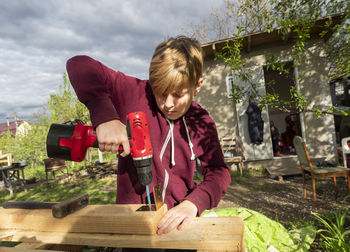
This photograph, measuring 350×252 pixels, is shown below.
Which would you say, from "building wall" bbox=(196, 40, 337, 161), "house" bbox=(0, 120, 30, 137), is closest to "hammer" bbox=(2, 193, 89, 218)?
"building wall" bbox=(196, 40, 337, 161)

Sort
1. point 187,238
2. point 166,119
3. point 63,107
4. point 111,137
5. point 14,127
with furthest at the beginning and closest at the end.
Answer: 1. point 14,127
2. point 63,107
3. point 166,119
4. point 111,137
5. point 187,238

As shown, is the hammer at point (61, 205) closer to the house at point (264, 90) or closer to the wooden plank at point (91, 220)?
the wooden plank at point (91, 220)

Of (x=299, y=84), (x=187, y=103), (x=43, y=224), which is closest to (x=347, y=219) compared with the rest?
(x=187, y=103)

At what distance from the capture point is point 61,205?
1.05 metres

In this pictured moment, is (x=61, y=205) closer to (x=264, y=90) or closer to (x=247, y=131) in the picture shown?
(x=247, y=131)

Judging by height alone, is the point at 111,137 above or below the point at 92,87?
below

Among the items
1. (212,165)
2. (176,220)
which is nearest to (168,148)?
(212,165)

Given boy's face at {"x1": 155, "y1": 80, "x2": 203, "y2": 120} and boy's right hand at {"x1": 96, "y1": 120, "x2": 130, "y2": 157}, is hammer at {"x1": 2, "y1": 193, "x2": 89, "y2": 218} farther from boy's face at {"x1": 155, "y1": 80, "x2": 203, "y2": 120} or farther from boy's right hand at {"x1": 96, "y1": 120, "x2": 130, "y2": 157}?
boy's face at {"x1": 155, "y1": 80, "x2": 203, "y2": 120}

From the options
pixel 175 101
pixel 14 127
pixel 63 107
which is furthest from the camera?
pixel 14 127

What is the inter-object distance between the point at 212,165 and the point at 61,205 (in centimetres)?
102

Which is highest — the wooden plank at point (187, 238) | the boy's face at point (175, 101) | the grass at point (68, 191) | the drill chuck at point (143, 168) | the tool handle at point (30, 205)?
the boy's face at point (175, 101)

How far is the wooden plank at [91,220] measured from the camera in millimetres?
965

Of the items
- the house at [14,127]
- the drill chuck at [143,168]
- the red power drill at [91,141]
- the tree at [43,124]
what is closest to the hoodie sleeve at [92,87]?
the red power drill at [91,141]

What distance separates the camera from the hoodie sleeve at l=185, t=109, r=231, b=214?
1.44 m
